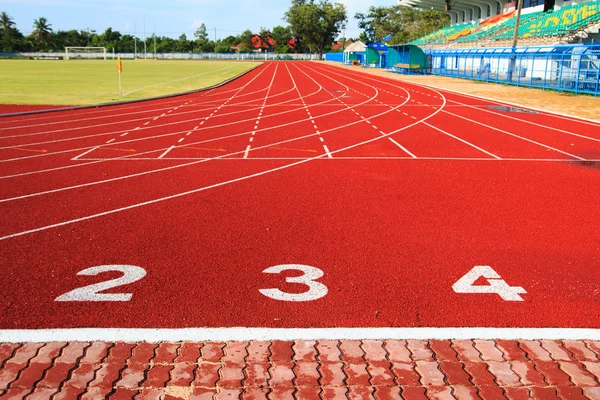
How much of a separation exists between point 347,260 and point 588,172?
24.1 ft

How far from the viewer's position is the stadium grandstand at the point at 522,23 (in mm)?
39094

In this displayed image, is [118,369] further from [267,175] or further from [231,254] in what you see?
[267,175]

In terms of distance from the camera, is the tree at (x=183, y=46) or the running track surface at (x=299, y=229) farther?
the tree at (x=183, y=46)

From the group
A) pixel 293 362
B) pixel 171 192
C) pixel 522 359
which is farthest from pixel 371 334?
pixel 171 192

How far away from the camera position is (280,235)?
713 cm

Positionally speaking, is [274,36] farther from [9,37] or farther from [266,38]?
[9,37]

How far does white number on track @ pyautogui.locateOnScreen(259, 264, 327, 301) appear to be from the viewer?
5.28 metres

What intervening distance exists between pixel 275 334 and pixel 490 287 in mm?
2325

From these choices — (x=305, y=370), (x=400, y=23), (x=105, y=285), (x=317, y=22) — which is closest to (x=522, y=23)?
(x=105, y=285)

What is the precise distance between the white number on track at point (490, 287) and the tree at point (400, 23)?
9912 cm

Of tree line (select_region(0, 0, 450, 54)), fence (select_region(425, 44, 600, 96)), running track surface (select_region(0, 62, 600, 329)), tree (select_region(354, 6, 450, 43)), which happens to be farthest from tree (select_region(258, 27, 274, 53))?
A: running track surface (select_region(0, 62, 600, 329))

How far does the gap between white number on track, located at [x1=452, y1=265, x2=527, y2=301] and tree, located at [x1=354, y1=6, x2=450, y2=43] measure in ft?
325

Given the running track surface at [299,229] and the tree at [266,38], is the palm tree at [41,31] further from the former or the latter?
the running track surface at [299,229]

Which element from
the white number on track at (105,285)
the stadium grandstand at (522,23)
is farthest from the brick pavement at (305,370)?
the stadium grandstand at (522,23)
